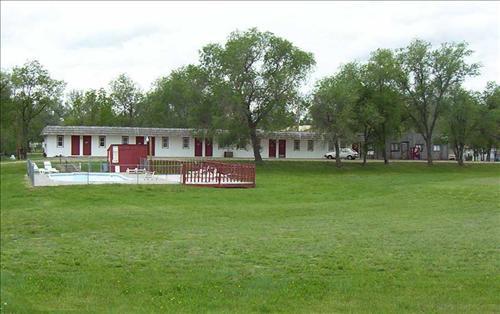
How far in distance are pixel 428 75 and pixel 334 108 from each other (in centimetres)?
824

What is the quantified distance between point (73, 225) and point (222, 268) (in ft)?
22.2

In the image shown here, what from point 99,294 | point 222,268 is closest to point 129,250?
point 222,268

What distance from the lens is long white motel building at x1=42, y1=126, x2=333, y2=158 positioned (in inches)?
2303

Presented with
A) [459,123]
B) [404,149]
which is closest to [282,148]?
[404,149]

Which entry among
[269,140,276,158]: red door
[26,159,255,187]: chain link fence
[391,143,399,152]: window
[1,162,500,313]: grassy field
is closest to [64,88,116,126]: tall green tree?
[269,140,276,158]: red door

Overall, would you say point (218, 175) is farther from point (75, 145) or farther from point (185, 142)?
point (75, 145)

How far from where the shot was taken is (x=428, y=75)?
49.2 m

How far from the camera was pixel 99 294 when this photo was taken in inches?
279

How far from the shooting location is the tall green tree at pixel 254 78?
48.5 metres

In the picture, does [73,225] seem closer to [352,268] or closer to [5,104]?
[352,268]

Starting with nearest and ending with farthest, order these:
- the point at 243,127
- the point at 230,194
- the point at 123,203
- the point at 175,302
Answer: the point at 175,302 → the point at 123,203 → the point at 230,194 → the point at 243,127

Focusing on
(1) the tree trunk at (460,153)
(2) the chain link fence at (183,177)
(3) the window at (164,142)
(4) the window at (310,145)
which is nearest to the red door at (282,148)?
(4) the window at (310,145)

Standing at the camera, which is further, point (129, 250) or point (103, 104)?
point (103, 104)

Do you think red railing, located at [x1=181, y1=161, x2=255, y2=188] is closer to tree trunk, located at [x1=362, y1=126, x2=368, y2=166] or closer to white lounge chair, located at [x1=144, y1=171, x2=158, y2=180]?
white lounge chair, located at [x1=144, y1=171, x2=158, y2=180]
